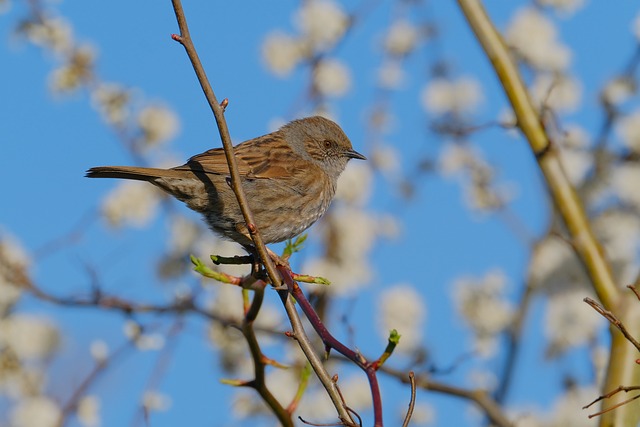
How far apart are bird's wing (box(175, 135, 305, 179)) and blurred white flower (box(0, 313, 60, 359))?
3.56 metres

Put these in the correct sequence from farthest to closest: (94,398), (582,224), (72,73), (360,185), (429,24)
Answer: (429,24) < (360,185) < (72,73) < (94,398) < (582,224)

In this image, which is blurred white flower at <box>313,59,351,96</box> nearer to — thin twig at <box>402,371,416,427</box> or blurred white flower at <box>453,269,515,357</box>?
blurred white flower at <box>453,269,515,357</box>

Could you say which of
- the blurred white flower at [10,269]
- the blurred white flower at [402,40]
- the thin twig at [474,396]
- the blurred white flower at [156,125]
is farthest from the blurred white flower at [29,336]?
the blurred white flower at [402,40]

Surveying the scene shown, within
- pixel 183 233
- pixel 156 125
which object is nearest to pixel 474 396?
pixel 183 233

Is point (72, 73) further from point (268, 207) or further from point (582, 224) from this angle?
point (582, 224)

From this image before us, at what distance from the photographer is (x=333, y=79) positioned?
9.87m

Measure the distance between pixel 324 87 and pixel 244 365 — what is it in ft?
9.94

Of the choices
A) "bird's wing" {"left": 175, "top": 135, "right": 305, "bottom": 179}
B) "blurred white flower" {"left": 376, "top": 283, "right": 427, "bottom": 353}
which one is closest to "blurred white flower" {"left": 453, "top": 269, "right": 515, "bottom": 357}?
"blurred white flower" {"left": 376, "top": 283, "right": 427, "bottom": 353}

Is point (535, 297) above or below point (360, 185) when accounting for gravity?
below

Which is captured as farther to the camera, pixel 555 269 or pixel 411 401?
pixel 555 269

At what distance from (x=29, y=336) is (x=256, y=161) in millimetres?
3869

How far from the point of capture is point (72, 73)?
8578 millimetres

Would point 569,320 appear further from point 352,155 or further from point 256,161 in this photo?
point 256,161

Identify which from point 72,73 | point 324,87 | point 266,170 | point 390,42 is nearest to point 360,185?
point 324,87
